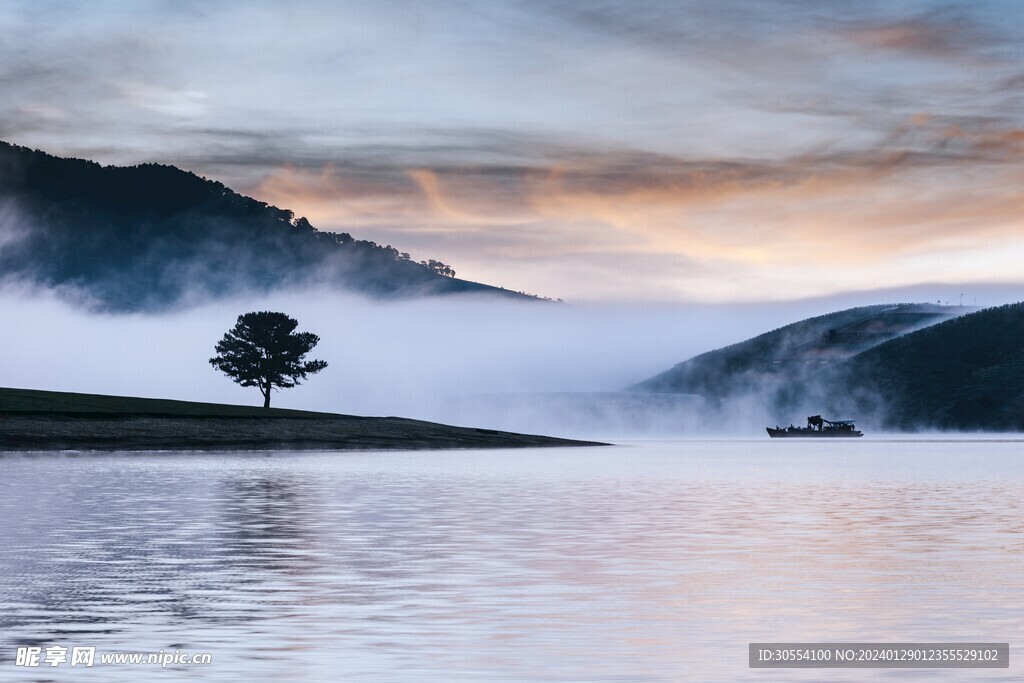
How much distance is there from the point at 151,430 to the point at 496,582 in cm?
14220

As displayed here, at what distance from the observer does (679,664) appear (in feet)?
71.4

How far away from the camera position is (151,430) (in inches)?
6634

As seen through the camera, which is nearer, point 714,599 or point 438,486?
point 714,599

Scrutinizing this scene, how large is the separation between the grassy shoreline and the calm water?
92.5 m

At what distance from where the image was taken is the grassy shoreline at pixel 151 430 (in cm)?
15450

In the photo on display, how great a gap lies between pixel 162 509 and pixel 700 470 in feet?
206

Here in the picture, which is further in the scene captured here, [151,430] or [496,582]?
[151,430]

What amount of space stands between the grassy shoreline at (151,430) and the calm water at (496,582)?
92478 mm

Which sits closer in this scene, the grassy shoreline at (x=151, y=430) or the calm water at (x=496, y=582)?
the calm water at (x=496, y=582)

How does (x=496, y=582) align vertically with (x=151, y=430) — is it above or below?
below

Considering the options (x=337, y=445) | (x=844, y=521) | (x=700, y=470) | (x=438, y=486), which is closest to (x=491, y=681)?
(x=844, y=521)

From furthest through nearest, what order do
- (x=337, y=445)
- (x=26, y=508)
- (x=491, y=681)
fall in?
1. (x=337, y=445)
2. (x=26, y=508)
3. (x=491, y=681)

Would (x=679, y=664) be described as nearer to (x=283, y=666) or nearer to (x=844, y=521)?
→ (x=283, y=666)

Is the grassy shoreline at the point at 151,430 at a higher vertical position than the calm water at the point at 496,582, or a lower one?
higher
